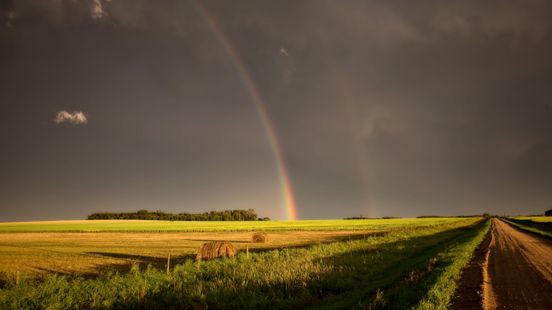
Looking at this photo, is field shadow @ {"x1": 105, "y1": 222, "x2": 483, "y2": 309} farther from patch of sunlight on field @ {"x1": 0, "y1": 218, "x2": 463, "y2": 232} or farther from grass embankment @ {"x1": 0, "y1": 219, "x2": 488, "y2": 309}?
patch of sunlight on field @ {"x1": 0, "y1": 218, "x2": 463, "y2": 232}

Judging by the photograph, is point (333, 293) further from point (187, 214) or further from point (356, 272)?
point (187, 214)

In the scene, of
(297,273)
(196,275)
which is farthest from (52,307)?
(297,273)

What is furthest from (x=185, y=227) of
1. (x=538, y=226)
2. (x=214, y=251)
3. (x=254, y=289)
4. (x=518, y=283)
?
(x=518, y=283)

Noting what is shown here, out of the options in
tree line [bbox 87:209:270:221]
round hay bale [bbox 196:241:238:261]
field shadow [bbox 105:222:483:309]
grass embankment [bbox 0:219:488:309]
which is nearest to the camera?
field shadow [bbox 105:222:483:309]

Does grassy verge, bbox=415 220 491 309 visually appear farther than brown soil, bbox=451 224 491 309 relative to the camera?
No

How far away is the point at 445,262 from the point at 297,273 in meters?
8.65

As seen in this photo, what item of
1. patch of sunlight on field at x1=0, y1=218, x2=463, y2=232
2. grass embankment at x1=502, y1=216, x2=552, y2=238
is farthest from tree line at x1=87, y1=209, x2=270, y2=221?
grass embankment at x1=502, y1=216, x2=552, y2=238

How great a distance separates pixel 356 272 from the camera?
21109 mm

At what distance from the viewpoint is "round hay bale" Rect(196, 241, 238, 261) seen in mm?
29641

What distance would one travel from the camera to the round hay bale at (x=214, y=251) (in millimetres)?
29641

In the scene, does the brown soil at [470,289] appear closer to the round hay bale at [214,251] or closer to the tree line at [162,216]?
the round hay bale at [214,251]

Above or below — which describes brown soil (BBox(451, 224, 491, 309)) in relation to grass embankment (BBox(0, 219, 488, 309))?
above

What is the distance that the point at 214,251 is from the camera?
2984cm

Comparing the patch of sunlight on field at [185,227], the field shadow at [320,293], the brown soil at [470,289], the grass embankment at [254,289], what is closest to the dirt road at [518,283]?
the brown soil at [470,289]
